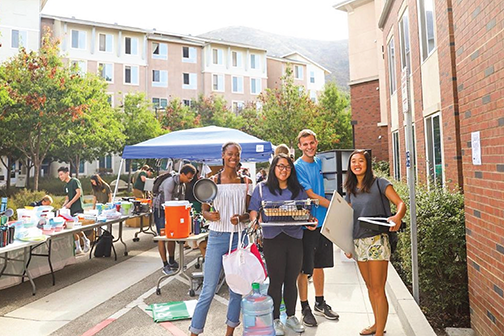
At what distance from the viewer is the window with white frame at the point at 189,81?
38938mm

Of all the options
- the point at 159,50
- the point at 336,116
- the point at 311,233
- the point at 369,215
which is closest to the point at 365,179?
the point at 369,215

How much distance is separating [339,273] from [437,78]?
4.68 m

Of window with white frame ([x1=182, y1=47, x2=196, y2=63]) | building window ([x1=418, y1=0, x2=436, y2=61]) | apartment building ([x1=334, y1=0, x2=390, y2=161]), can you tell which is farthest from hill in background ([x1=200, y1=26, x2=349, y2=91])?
building window ([x1=418, y1=0, x2=436, y2=61])

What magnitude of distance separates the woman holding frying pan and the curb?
1787 mm

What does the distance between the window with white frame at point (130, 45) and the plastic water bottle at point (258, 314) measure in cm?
3665

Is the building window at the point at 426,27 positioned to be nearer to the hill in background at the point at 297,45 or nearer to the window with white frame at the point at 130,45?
the window with white frame at the point at 130,45

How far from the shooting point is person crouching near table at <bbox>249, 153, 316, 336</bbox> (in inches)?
140

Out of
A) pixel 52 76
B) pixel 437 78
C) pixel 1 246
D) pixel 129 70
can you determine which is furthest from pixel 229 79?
pixel 1 246

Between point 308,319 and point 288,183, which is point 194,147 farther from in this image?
point 308,319

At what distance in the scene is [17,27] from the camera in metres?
31.1

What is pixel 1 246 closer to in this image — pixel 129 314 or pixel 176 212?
pixel 129 314

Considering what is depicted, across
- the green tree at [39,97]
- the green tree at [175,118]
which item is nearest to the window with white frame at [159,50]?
the green tree at [175,118]

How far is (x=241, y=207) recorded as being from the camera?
3693 mm

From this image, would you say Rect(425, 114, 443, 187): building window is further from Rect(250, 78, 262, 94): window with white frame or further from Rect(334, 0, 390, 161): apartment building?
Rect(250, 78, 262, 94): window with white frame
